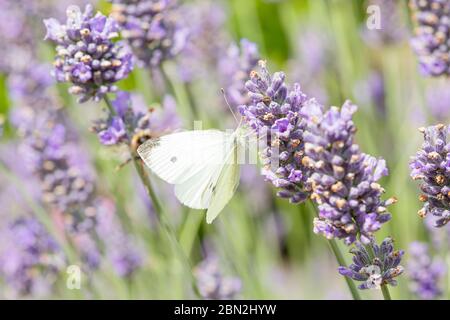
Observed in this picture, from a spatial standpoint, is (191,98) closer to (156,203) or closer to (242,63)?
(242,63)

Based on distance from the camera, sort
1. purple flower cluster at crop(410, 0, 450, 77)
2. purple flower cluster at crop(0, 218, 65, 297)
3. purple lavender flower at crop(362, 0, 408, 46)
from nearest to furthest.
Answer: purple flower cluster at crop(410, 0, 450, 77)
purple flower cluster at crop(0, 218, 65, 297)
purple lavender flower at crop(362, 0, 408, 46)

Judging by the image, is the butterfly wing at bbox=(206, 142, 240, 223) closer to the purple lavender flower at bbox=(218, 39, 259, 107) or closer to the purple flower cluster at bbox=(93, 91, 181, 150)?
the purple flower cluster at bbox=(93, 91, 181, 150)

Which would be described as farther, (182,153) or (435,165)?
(182,153)

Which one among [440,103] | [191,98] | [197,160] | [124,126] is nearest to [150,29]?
[124,126]

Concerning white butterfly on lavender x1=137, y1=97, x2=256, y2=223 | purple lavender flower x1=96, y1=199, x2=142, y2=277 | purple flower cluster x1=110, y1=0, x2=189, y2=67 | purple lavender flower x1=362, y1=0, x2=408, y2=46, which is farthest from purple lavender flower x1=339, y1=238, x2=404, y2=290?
purple lavender flower x1=362, y1=0, x2=408, y2=46

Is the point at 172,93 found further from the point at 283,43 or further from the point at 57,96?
the point at 283,43

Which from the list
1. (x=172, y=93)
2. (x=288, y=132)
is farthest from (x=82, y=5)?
(x=288, y=132)
